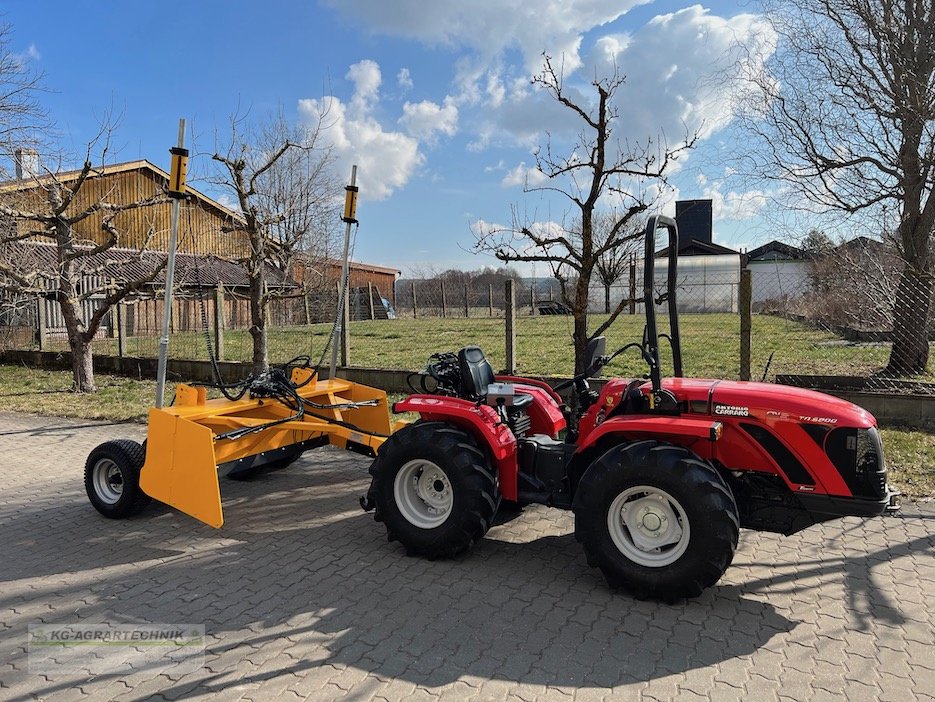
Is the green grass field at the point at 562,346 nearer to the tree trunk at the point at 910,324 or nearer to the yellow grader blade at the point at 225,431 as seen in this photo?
the tree trunk at the point at 910,324

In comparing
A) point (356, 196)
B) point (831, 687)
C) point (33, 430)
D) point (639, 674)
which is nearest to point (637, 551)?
point (639, 674)

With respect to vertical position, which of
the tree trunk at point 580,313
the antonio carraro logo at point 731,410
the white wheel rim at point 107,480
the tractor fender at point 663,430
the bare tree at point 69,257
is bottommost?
the white wheel rim at point 107,480

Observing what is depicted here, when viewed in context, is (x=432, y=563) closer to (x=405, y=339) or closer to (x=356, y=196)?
(x=356, y=196)

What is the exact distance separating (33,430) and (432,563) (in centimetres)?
709

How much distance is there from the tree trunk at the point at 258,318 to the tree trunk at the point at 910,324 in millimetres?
8317

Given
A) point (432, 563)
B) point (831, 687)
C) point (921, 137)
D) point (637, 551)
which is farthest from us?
point (921, 137)

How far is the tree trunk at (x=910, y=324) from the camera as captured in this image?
8289 mm


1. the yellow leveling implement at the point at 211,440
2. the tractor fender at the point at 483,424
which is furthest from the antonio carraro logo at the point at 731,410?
the yellow leveling implement at the point at 211,440

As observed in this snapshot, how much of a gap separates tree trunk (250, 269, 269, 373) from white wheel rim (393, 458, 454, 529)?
5.65m

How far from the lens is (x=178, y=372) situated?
12703 millimetres

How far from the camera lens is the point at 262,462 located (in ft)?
17.4

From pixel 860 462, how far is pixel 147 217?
13860 millimetres

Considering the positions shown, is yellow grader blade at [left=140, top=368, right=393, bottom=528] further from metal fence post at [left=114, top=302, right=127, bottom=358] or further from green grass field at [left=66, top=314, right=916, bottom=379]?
metal fence post at [left=114, top=302, right=127, bottom=358]

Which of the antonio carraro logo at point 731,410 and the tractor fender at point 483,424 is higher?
the antonio carraro logo at point 731,410
